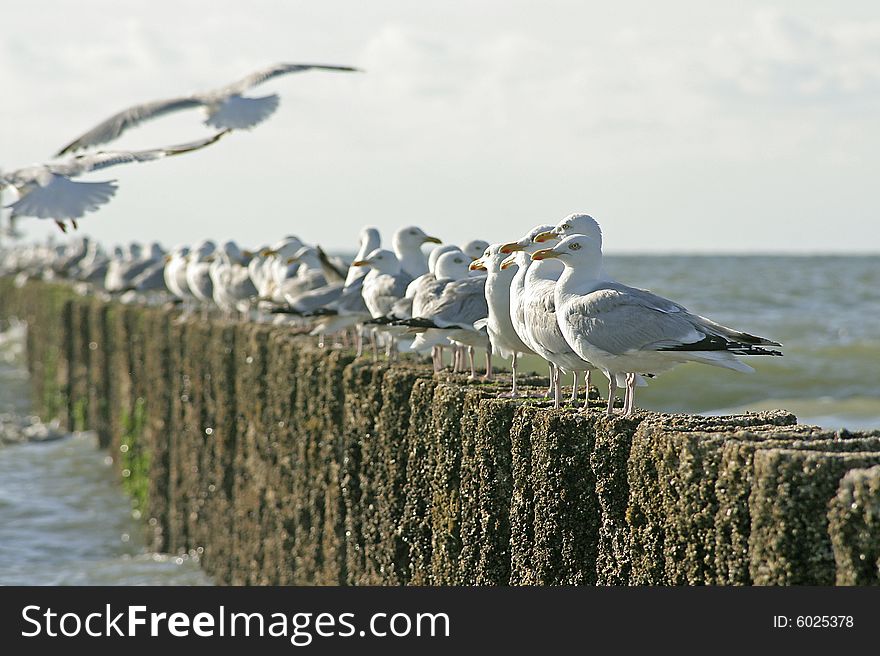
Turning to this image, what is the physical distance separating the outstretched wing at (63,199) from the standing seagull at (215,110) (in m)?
0.40

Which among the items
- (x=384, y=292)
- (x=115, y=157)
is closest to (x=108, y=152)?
(x=115, y=157)

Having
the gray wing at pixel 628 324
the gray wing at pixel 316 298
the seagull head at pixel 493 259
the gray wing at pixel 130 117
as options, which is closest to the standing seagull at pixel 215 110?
the gray wing at pixel 130 117

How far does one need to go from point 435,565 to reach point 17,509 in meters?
12.1

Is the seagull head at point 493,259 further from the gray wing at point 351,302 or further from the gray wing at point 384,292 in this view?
the gray wing at point 351,302

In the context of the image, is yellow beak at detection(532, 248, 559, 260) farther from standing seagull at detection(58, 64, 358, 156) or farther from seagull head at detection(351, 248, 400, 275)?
seagull head at detection(351, 248, 400, 275)

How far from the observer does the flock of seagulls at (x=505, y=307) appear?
6.62m

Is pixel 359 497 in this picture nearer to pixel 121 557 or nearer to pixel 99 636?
pixel 99 636

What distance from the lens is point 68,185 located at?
9594 millimetres

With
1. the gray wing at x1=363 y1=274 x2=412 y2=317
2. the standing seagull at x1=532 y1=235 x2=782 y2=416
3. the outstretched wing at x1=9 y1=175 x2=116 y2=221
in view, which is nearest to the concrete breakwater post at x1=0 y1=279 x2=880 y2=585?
the standing seagull at x1=532 y1=235 x2=782 y2=416

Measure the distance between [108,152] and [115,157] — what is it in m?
0.19

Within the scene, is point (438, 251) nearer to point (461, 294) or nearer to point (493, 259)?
point (461, 294)

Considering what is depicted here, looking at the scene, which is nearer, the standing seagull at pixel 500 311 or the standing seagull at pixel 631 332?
the standing seagull at pixel 631 332

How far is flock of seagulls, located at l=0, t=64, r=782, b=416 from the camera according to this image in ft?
21.9

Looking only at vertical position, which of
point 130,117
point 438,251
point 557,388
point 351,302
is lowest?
point 557,388
